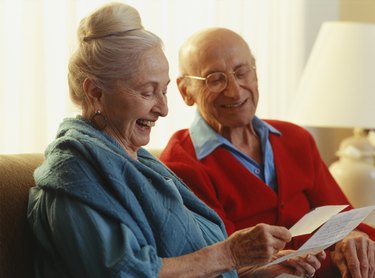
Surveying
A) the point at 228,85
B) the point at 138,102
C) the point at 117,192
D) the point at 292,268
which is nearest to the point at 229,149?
the point at 228,85

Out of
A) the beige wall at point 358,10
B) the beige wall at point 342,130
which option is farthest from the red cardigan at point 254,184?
the beige wall at point 358,10

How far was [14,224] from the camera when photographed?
1528mm

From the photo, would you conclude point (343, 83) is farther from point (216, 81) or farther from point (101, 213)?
point (101, 213)

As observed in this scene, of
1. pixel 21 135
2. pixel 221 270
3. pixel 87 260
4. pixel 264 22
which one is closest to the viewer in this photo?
pixel 87 260

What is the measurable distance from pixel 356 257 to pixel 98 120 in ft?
2.67

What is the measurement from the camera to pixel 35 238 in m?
1.55

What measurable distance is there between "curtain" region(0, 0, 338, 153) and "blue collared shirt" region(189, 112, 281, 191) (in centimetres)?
38

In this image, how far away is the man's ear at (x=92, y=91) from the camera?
155 centimetres

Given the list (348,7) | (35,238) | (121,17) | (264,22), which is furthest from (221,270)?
(348,7)

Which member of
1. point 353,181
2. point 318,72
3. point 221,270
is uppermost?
point 318,72

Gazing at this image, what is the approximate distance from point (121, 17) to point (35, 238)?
0.52 metres

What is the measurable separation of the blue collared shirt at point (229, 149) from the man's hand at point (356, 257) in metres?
0.27

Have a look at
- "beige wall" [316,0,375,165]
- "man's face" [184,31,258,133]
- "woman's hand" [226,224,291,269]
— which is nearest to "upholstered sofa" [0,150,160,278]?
"woman's hand" [226,224,291,269]

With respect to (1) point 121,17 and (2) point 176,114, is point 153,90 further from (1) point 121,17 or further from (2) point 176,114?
(2) point 176,114
